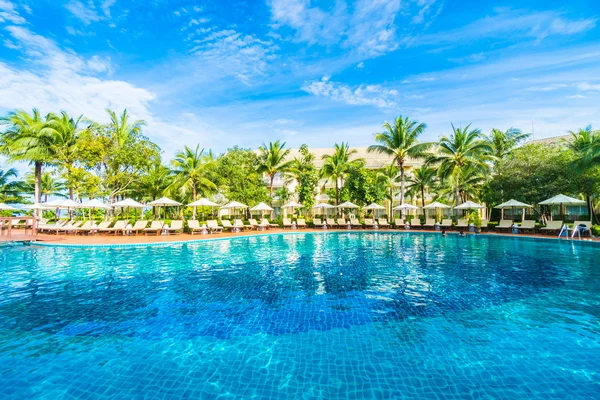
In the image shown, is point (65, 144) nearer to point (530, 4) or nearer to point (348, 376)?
point (348, 376)

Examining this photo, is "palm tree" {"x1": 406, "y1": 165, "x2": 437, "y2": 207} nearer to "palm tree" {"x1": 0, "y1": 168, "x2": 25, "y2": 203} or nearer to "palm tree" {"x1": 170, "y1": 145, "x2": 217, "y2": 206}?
"palm tree" {"x1": 170, "y1": 145, "x2": 217, "y2": 206}

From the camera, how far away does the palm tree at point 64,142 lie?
824 inches

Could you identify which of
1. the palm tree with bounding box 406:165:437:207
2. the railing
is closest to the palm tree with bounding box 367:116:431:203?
the palm tree with bounding box 406:165:437:207

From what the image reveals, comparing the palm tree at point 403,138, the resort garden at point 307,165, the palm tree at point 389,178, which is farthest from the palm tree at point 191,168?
the palm tree at point 389,178

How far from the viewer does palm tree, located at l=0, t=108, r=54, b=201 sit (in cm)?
2105

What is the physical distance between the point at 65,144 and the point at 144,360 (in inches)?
945

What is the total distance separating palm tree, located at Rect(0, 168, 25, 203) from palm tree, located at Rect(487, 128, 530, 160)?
148 ft

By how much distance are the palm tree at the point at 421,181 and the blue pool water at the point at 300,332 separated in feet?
63.7

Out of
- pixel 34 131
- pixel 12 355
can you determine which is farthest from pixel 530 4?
pixel 34 131

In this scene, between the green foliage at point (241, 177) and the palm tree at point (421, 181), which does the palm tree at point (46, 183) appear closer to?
the green foliage at point (241, 177)

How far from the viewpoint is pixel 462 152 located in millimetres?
21750

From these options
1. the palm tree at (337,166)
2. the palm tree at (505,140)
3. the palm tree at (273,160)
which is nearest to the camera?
the palm tree at (505,140)

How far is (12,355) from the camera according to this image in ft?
13.3

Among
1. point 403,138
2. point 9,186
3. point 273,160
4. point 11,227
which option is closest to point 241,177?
point 273,160
